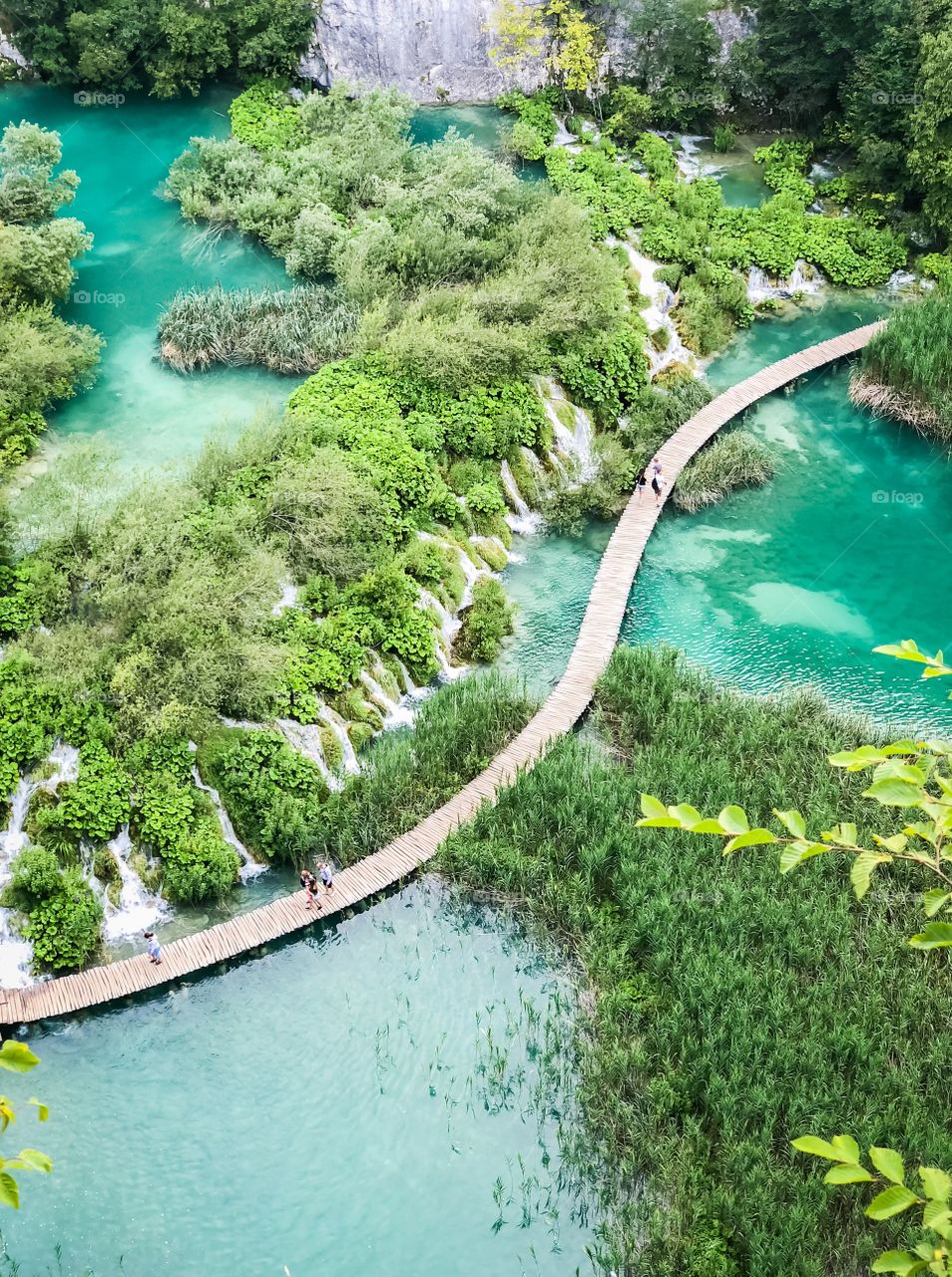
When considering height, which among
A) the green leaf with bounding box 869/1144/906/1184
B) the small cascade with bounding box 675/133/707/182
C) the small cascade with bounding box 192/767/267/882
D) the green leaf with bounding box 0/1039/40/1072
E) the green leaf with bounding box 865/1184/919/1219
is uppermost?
the green leaf with bounding box 869/1144/906/1184

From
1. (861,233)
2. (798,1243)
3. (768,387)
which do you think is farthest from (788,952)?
(861,233)

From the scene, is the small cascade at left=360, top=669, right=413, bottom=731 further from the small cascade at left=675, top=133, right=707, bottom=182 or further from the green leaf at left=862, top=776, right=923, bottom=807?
the small cascade at left=675, top=133, right=707, bottom=182

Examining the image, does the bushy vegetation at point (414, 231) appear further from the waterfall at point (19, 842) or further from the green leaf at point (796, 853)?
the green leaf at point (796, 853)

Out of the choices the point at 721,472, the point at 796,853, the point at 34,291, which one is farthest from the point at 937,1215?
the point at 34,291

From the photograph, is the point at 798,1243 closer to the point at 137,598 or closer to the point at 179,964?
the point at 179,964

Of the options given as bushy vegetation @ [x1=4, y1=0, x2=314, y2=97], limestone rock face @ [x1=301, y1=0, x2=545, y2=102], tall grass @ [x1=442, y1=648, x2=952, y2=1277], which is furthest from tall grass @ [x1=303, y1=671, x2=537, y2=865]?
bushy vegetation @ [x1=4, y1=0, x2=314, y2=97]

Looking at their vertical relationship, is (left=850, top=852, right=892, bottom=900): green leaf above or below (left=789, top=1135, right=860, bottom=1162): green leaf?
above

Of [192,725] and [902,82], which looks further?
[902,82]
